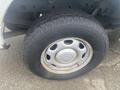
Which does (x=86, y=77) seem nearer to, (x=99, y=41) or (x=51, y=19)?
(x=99, y=41)

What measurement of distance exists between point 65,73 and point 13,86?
0.63 meters

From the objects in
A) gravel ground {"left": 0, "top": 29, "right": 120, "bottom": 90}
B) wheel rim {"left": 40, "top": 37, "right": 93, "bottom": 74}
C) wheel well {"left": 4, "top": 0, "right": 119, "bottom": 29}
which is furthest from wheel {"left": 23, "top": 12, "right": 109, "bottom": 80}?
wheel well {"left": 4, "top": 0, "right": 119, "bottom": 29}

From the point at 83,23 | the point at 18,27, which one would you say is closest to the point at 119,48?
the point at 83,23

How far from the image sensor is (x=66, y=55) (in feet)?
9.27

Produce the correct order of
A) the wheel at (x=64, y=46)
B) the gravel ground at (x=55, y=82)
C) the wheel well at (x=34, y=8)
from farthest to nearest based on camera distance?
the gravel ground at (x=55, y=82)
the wheel well at (x=34, y=8)
the wheel at (x=64, y=46)

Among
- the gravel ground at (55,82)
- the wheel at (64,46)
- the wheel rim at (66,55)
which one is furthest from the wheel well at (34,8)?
the gravel ground at (55,82)

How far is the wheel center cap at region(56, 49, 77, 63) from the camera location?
2.79 m

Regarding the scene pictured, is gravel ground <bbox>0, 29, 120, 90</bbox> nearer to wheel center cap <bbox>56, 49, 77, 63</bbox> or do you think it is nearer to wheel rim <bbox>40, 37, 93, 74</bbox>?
wheel rim <bbox>40, 37, 93, 74</bbox>

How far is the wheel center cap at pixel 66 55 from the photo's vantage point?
279 cm

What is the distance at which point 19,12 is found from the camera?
9.25ft

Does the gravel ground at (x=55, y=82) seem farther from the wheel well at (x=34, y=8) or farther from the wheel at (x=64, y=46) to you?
the wheel well at (x=34, y=8)

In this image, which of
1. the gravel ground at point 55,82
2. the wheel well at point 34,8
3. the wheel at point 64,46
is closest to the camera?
the wheel at point 64,46

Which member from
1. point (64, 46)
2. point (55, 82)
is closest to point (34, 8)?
point (64, 46)

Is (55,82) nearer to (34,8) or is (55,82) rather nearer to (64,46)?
(64,46)
